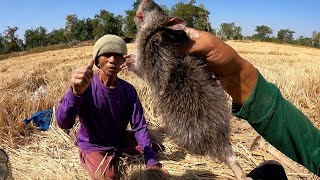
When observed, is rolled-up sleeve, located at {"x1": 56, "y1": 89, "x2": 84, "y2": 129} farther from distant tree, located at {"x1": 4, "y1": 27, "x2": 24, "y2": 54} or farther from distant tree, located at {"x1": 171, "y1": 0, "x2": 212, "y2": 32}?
distant tree, located at {"x1": 4, "y1": 27, "x2": 24, "y2": 54}

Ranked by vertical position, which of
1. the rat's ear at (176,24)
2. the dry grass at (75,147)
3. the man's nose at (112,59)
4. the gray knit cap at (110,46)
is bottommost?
the dry grass at (75,147)

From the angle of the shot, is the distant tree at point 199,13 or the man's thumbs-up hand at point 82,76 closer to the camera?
the distant tree at point 199,13

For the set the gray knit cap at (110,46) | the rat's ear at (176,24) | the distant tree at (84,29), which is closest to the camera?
the rat's ear at (176,24)

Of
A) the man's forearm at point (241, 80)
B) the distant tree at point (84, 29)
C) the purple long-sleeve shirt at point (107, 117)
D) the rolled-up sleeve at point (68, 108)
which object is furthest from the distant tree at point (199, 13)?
the distant tree at point (84, 29)

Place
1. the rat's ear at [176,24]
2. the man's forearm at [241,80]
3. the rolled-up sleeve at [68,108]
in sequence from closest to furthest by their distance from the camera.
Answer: the rat's ear at [176,24] → the man's forearm at [241,80] → the rolled-up sleeve at [68,108]

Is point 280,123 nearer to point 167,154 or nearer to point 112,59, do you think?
point 112,59

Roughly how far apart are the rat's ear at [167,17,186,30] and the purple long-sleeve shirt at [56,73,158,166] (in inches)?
106

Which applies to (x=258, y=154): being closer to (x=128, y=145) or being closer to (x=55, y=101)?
(x=128, y=145)

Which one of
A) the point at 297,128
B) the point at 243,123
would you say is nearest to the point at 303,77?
the point at 243,123

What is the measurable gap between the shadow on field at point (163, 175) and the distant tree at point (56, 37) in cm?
7766

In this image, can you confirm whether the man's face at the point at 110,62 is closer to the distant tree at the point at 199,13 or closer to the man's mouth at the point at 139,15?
the distant tree at the point at 199,13

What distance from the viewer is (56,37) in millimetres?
81562

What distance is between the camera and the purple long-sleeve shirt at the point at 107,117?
406cm

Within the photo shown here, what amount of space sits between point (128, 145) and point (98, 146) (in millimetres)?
367
